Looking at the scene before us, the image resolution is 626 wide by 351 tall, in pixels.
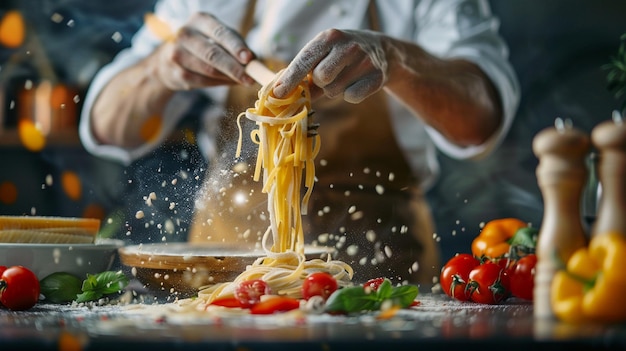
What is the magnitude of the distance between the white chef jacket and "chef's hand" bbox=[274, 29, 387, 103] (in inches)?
41.3

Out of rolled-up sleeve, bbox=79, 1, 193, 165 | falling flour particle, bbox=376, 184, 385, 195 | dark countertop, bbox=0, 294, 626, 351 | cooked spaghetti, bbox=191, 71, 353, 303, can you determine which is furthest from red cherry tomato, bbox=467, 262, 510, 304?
rolled-up sleeve, bbox=79, 1, 193, 165

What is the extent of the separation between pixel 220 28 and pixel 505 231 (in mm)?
1077

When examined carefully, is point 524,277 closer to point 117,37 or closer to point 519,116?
point 519,116

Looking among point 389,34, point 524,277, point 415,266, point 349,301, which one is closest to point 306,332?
point 349,301

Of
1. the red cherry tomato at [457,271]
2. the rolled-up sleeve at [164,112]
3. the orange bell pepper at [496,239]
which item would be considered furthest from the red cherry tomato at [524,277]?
the rolled-up sleeve at [164,112]

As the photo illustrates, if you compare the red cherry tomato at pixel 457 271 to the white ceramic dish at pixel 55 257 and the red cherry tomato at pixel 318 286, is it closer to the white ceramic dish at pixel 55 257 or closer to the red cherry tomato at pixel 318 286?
the red cherry tomato at pixel 318 286

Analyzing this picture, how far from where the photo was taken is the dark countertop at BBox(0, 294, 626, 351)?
4.54ft

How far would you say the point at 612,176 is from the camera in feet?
5.14

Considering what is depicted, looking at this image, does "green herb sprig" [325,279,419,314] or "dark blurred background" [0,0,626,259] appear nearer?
"green herb sprig" [325,279,419,314]

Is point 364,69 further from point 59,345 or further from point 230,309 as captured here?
point 59,345

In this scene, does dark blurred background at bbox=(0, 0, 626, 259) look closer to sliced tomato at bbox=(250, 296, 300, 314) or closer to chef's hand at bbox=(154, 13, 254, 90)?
chef's hand at bbox=(154, 13, 254, 90)

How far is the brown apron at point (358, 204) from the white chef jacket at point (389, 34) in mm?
108

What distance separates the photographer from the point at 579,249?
1.61 meters

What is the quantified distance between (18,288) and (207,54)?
96 centimetres
